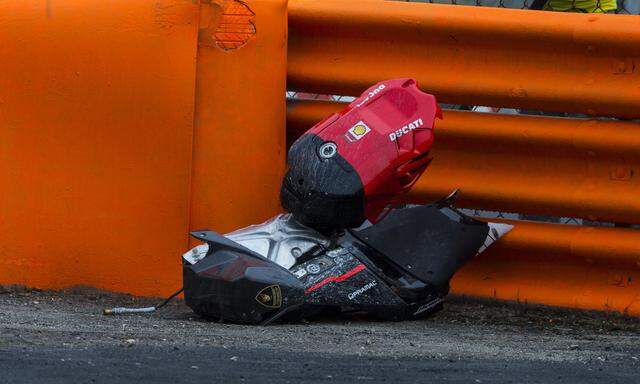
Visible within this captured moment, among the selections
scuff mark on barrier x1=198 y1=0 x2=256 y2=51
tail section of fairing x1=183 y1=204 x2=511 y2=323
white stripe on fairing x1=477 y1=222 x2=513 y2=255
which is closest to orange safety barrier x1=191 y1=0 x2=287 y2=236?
scuff mark on barrier x1=198 y1=0 x2=256 y2=51

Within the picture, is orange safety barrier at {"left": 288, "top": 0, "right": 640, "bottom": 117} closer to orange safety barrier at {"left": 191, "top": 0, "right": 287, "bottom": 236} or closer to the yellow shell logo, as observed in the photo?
orange safety barrier at {"left": 191, "top": 0, "right": 287, "bottom": 236}

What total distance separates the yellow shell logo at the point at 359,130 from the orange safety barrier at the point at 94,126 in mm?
628

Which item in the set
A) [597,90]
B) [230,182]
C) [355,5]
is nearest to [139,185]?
[230,182]

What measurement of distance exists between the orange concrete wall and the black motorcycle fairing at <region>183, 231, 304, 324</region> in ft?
1.56

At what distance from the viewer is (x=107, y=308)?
3836 mm

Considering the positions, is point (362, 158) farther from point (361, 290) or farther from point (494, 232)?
point (494, 232)

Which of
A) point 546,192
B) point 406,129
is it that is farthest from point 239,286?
point 546,192

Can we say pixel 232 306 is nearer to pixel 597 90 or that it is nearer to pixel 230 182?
pixel 230 182

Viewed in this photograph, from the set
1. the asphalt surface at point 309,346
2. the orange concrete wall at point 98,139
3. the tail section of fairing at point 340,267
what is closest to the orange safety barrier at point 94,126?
the orange concrete wall at point 98,139

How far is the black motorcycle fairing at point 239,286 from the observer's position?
353 cm

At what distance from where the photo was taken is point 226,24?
408cm

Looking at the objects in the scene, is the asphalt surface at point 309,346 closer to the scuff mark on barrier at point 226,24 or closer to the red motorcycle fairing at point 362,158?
the red motorcycle fairing at point 362,158

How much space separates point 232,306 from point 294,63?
→ 100 cm

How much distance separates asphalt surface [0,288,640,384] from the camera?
266 cm
